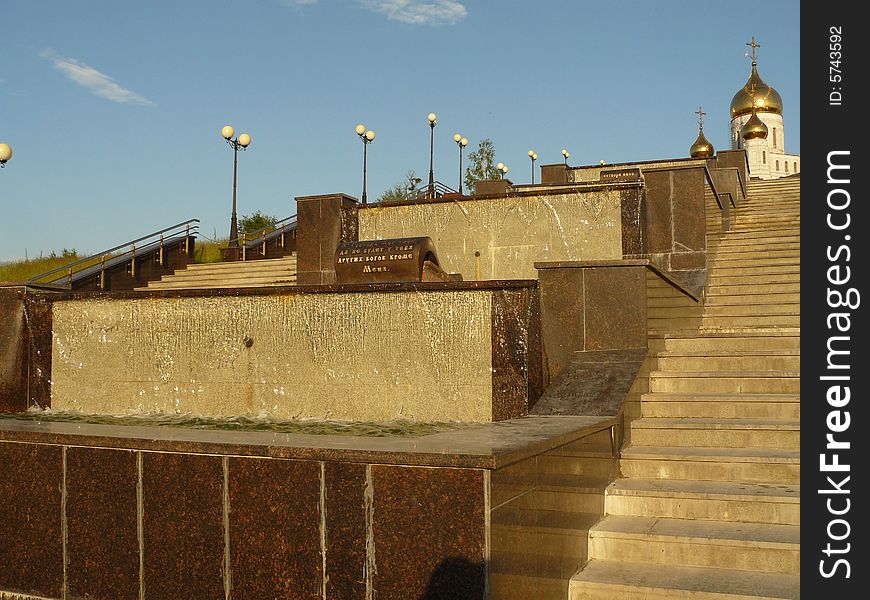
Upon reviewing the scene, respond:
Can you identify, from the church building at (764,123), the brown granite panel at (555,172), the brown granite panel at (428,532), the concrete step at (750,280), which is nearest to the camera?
the brown granite panel at (428,532)

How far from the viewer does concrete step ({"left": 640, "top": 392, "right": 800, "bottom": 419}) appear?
7008 mm

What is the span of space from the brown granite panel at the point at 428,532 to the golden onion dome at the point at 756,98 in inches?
3179

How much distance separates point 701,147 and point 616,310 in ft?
188

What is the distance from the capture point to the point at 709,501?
571cm

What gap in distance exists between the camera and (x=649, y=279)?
25.5 ft

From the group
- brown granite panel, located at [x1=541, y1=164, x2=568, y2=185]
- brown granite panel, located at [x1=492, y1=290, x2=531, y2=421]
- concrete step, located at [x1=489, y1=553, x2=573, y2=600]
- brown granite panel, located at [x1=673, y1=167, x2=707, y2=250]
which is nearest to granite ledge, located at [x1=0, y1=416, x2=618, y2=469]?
concrete step, located at [x1=489, y1=553, x2=573, y2=600]

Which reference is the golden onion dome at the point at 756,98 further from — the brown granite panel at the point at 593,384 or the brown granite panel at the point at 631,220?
the brown granite panel at the point at 593,384

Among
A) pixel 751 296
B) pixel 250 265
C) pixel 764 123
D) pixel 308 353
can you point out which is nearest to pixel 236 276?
pixel 250 265

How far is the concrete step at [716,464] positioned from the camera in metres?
6.02

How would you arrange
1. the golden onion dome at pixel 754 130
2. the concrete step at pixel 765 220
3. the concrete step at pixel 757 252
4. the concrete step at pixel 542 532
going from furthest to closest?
the golden onion dome at pixel 754 130, the concrete step at pixel 765 220, the concrete step at pixel 757 252, the concrete step at pixel 542 532

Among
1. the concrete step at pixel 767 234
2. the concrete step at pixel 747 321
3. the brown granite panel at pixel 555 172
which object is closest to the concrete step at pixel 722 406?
the concrete step at pixel 747 321

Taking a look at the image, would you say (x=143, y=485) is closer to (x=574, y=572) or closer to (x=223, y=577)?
(x=223, y=577)

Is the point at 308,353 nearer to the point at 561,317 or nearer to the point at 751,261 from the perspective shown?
the point at 561,317

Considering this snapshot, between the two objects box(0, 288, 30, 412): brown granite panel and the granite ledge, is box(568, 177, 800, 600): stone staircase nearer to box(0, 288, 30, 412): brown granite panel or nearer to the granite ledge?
the granite ledge
